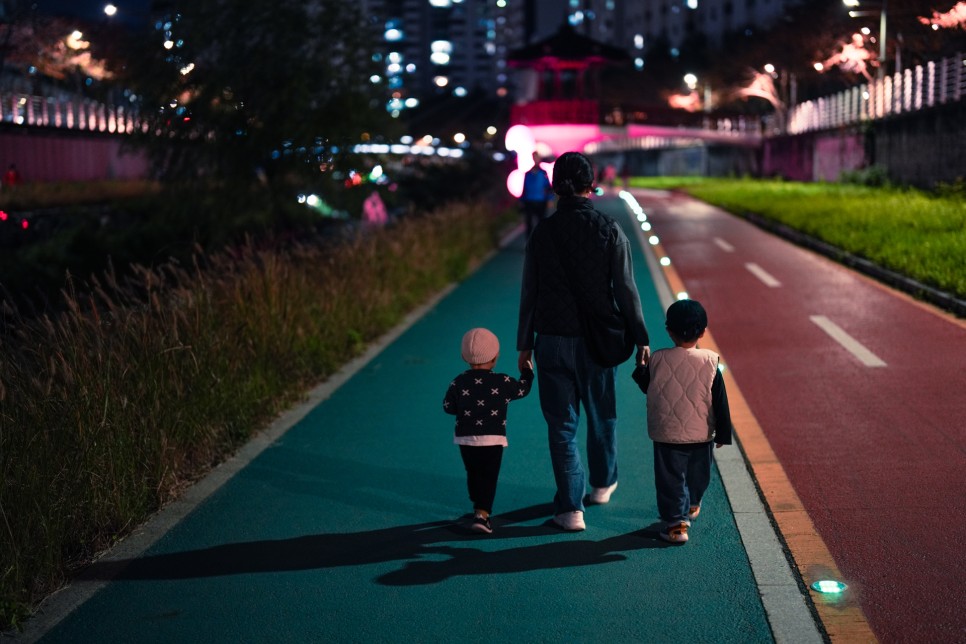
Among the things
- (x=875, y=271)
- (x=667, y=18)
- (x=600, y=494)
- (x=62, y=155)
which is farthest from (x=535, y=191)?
(x=667, y=18)

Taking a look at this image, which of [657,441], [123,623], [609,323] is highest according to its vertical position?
Result: [609,323]

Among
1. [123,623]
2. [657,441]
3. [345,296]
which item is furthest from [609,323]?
[345,296]

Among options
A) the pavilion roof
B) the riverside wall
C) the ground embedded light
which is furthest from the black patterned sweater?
the pavilion roof

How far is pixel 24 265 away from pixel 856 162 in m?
33.7

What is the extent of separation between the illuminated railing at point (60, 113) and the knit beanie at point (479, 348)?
32.8m

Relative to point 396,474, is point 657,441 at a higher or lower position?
higher

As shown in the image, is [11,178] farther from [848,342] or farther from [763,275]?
[848,342]

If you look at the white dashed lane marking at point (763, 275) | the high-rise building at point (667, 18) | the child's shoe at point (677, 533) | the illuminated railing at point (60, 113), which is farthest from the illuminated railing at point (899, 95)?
the high-rise building at point (667, 18)

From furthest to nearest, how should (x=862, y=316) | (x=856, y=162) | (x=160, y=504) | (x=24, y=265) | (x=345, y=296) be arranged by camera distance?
(x=856, y=162)
(x=24, y=265)
(x=862, y=316)
(x=345, y=296)
(x=160, y=504)

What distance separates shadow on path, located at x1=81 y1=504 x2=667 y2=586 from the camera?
522 centimetres

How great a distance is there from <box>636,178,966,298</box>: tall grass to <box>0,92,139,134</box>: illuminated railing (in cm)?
2114

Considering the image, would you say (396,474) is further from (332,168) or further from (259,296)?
Answer: (332,168)

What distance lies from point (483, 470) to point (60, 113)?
43855mm

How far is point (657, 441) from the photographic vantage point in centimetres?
554
